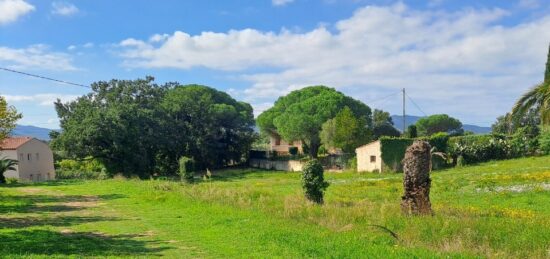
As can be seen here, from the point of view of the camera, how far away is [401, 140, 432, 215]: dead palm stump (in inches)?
612

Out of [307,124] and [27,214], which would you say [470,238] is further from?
[307,124]

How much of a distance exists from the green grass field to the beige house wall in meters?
23.5

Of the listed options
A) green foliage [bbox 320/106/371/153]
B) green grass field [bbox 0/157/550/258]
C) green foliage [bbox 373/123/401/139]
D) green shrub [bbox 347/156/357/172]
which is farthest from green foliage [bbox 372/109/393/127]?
green grass field [bbox 0/157/550/258]

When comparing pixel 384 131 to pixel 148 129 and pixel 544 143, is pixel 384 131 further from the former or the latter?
pixel 148 129

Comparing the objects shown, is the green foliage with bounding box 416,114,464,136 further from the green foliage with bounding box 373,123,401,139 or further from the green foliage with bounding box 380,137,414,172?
the green foliage with bounding box 380,137,414,172

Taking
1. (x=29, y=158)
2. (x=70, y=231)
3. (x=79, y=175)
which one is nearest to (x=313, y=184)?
(x=70, y=231)

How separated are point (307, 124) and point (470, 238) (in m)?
55.6

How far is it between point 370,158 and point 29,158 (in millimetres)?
44586

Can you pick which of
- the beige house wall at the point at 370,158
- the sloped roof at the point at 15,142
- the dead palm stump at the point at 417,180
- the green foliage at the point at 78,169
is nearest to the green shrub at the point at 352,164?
the beige house wall at the point at 370,158

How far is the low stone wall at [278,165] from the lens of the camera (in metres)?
60.6

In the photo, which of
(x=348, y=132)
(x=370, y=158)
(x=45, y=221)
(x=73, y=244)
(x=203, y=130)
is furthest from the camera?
(x=203, y=130)

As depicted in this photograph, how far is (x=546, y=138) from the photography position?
4453cm

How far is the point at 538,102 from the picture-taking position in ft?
49.9

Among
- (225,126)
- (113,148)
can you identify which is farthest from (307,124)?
(113,148)
